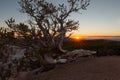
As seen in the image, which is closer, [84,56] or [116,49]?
[84,56]

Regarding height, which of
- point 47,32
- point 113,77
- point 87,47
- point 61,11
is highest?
point 61,11

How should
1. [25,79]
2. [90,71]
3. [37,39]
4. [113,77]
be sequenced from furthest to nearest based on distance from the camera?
[37,39]
[25,79]
[90,71]
[113,77]

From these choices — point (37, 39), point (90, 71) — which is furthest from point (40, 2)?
point (90, 71)

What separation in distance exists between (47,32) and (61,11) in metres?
1.87

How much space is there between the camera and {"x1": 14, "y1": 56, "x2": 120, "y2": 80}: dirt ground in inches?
542

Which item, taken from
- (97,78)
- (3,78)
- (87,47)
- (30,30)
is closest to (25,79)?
(3,78)

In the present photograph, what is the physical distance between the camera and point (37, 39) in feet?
58.0

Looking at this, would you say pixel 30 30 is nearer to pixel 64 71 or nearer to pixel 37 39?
pixel 37 39

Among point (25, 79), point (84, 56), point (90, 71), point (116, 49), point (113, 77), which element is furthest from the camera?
point (116, 49)

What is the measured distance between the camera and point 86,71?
14992mm

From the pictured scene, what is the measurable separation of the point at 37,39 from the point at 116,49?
7334mm

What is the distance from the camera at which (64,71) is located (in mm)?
15727

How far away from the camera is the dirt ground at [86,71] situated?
13760 millimetres

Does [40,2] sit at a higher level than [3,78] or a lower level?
higher
